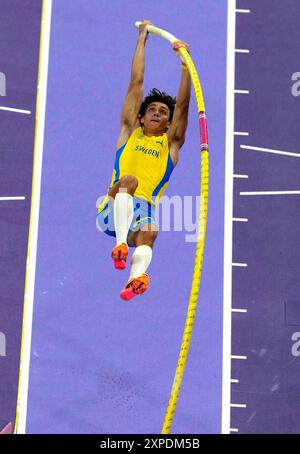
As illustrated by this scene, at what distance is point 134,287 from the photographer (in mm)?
27047

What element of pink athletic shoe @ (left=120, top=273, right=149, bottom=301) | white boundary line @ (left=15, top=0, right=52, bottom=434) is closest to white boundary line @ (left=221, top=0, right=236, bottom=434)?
pink athletic shoe @ (left=120, top=273, right=149, bottom=301)

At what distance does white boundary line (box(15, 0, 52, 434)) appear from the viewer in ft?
91.8

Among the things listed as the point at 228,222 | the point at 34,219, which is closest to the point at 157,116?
the point at 228,222

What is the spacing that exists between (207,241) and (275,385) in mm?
2930

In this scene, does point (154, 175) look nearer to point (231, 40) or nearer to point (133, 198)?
point (133, 198)

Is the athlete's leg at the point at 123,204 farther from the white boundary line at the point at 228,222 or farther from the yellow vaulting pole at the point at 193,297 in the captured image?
the white boundary line at the point at 228,222

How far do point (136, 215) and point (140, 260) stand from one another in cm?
88

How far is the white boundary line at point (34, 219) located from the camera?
28.0 metres

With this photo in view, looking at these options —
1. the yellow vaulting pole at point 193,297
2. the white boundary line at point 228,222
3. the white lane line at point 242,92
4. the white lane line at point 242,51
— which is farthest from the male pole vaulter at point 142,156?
the white lane line at point 242,51

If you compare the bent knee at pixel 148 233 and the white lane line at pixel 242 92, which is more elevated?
the white lane line at pixel 242 92

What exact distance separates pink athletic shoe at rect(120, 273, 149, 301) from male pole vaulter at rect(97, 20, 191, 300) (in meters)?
0.47

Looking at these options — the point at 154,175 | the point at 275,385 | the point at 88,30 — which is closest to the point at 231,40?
the point at 88,30

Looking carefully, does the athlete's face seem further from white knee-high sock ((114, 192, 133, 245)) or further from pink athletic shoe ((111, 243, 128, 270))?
pink athletic shoe ((111, 243, 128, 270))
